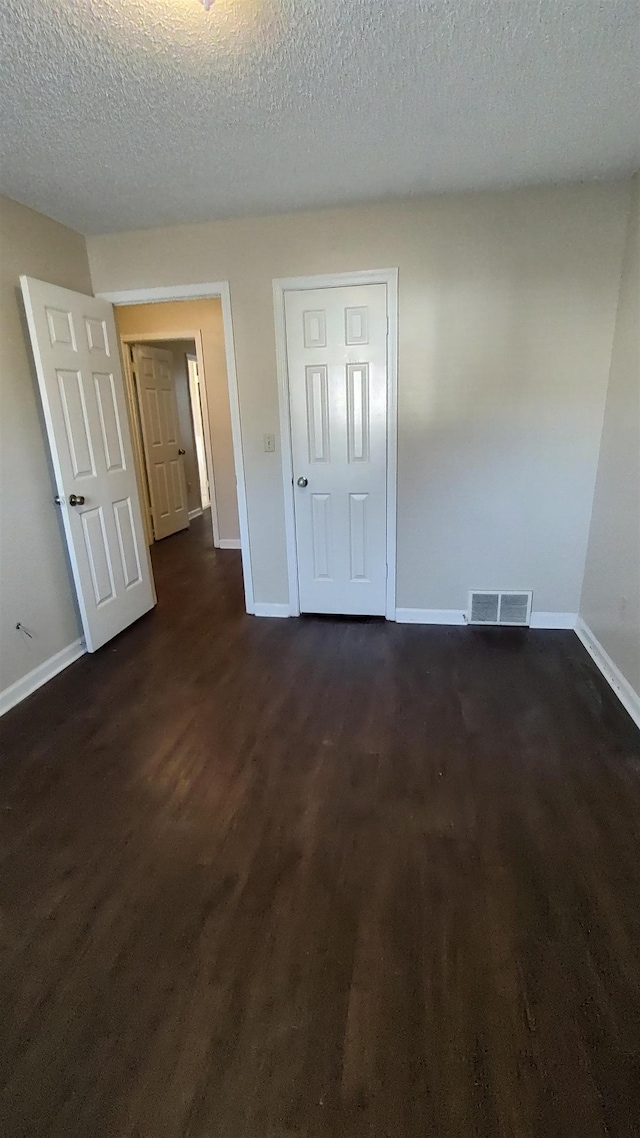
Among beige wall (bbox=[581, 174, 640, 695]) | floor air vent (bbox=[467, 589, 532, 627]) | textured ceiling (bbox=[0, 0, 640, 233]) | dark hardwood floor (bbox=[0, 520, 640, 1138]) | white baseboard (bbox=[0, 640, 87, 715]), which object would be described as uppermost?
textured ceiling (bbox=[0, 0, 640, 233])

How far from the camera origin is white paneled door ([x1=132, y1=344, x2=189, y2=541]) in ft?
18.0

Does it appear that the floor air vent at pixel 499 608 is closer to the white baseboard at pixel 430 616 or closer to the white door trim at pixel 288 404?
the white baseboard at pixel 430 616

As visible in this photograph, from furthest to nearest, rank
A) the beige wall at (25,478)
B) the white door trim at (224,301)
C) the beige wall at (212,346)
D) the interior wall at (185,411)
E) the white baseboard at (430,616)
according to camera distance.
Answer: the interior wall at (185,411)
the beige wall at (212,346)
the white baseboard at (430,616)
the white door trim at (224,301)
the beige wall at (25,478)

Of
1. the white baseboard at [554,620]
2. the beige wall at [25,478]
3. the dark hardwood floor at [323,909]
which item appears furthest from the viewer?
the white baseboard at [554,620]

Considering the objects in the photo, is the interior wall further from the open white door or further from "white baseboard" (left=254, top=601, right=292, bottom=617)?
"white baseboard" (left=254, top=601, right=292, bottom=617)

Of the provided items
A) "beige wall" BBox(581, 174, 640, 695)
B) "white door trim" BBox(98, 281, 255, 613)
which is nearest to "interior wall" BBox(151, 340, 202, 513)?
"white door trim" BBox(98, 281, 255, 613)

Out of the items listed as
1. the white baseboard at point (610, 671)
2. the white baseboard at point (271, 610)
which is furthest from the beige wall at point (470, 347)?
the white baseboard at point (271, 610)

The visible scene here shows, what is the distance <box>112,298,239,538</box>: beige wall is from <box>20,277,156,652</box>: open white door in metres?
1.65

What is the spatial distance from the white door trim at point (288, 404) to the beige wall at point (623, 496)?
45.5 inches

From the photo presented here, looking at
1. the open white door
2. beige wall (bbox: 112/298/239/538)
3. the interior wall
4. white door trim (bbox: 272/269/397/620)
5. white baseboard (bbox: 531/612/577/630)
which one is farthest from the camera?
the interior wall

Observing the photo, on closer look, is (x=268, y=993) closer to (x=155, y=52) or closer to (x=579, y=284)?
(x=155, y=52)

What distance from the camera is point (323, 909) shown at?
1.52 metres

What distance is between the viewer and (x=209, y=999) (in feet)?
4.27

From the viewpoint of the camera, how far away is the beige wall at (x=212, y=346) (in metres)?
4.96
